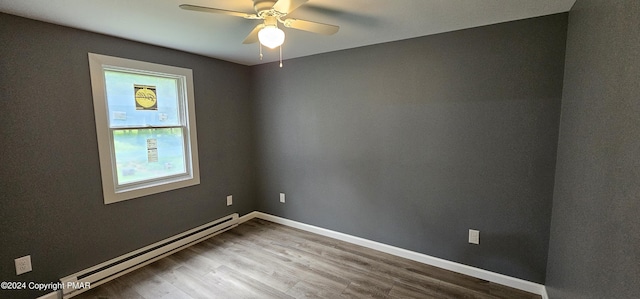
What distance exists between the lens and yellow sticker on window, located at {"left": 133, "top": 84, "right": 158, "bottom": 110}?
263cm

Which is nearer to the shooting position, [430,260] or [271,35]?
[271,35]

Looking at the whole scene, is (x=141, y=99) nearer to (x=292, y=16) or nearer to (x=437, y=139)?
(x=292, y=16)

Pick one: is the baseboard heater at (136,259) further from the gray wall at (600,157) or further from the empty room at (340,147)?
the gray wall at (600,157)

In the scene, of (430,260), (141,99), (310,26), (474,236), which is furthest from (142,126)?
(474,236)

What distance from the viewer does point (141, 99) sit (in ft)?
8.73

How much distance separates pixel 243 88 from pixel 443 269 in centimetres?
331

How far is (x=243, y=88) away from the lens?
3650 millimetres

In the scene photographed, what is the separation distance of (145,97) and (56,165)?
3.17 feet

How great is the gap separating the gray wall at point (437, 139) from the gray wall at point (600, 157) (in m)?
0.23

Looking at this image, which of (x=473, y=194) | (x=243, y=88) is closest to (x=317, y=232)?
(x=473, y=194)

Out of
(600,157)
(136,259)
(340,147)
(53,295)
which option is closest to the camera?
(600,157)

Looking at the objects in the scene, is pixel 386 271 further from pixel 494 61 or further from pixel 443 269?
pixel 494 61

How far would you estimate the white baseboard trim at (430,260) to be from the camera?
2.16 metres

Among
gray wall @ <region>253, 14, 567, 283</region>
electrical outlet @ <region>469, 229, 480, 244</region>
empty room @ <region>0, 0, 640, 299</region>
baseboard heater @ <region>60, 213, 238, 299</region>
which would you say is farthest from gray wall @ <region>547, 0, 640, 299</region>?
baseboard heater @ <region>60, 213, 238, 299</region>
